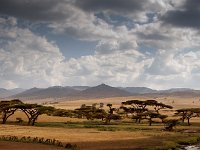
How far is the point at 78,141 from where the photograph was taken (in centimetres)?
4891

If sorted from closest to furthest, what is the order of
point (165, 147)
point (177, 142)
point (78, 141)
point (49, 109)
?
point (165, 147) < point (78, 141) < point (177, 142) < point (49, 109)

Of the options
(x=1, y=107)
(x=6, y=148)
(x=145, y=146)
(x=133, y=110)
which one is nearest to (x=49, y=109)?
(x=1, y=107)

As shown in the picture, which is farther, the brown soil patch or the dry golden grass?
the dry golden grass

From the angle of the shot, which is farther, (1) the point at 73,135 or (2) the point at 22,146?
(1) the point at 73,135

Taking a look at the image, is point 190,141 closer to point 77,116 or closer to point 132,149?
point 132,149

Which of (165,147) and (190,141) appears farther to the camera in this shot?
(190,141)

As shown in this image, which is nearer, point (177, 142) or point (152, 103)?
point (177, 142)

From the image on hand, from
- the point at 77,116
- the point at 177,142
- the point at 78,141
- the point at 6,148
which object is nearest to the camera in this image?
the point at 6,148

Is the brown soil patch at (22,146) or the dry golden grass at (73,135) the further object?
the dry golden grass at (73,135)

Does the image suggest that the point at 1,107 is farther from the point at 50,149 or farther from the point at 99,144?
the point at 50,149

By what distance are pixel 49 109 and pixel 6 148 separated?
144 feet

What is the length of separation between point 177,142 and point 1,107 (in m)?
45.0

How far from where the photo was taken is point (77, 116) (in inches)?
4663

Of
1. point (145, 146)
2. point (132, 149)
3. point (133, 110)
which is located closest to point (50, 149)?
point (132, 149)
